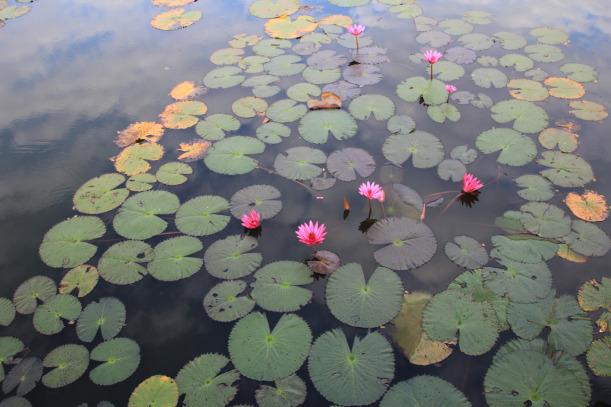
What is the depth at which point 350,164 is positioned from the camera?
427 centimetres

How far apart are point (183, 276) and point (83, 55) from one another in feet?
14.2

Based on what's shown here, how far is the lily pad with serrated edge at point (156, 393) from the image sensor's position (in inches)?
108

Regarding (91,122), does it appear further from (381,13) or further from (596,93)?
(596,93)

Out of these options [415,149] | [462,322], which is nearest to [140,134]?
[415,149]

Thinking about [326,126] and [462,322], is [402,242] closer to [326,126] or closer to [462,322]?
[462,322]

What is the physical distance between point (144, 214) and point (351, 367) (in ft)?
7.26

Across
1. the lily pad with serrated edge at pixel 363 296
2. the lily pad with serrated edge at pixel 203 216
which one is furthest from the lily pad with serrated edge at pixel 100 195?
the lily pad with serrated edge at pixel 363 296

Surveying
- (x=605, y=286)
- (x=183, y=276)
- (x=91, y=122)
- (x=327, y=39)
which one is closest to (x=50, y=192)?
(x=91, y=122)

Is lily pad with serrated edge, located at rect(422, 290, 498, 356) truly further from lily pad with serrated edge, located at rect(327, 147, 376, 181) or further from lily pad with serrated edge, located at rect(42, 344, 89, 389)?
lily pad with serrated edge, located at rect(42, 344, 89, 389)

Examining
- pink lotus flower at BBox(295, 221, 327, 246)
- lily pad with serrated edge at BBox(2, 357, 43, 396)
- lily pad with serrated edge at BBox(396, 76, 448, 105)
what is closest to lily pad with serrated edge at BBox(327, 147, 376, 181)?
pink lotus flower at BBox(295, 221, 327, 246)

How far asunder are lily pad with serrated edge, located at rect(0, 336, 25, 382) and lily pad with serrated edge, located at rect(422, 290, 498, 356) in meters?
2.75

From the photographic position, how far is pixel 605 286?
3.24m

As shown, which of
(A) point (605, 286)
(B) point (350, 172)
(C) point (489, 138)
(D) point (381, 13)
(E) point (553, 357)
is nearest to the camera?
(E) point (553, 357)

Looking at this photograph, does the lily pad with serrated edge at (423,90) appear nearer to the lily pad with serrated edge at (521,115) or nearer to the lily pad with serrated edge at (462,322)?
the lily pad with serrated edge at (521,115)
